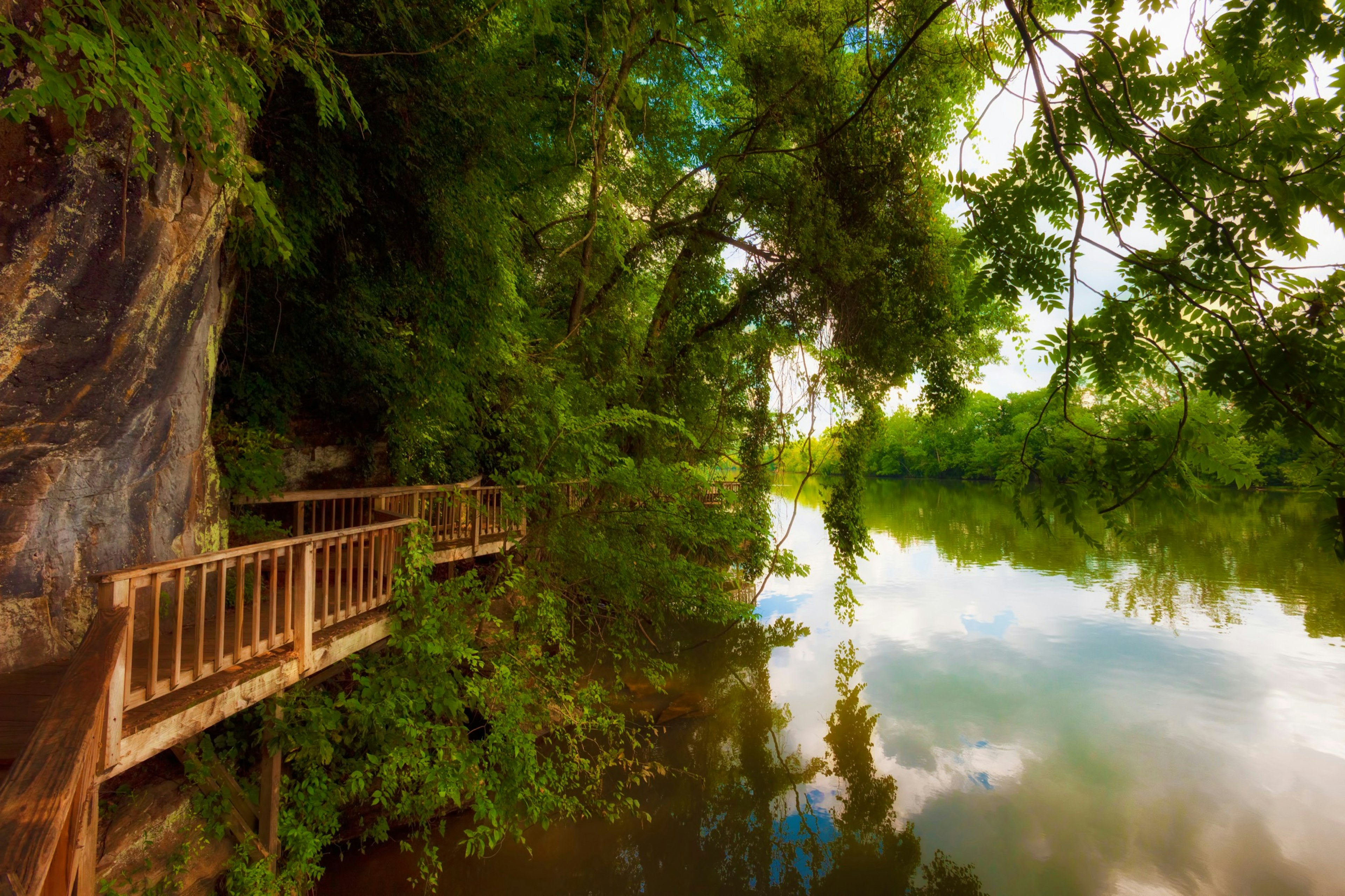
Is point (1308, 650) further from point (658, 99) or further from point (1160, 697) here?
point (658, 99)

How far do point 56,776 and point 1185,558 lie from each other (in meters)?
24.4

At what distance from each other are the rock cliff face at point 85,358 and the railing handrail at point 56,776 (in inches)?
70.6

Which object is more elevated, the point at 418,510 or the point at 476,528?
the point at 418,510

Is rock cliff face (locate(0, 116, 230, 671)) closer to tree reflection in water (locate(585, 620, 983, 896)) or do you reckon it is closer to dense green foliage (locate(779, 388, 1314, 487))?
dense green foliage (locate(779, 388, 1314, 487))

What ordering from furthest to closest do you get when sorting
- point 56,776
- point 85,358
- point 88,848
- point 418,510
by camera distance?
point 418,510, point 85,358, point 88,848, point 56,776

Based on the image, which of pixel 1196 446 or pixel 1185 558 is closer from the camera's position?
pixel 1196 446

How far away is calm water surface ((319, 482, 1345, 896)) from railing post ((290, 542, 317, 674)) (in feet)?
9.14

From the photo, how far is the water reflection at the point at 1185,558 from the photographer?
551 inches

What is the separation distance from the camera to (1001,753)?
8.62m

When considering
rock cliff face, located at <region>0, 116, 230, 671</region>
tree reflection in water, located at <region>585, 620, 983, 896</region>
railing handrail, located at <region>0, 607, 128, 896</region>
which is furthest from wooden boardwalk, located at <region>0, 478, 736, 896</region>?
tree reflection in water, located at <region>585, 620, 983, 896</region>

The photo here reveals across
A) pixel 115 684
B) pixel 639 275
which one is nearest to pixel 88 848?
pixel 115 684

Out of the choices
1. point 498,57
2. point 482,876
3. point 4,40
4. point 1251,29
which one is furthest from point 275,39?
point 482,876

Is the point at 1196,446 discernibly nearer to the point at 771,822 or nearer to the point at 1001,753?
the point at 771,822

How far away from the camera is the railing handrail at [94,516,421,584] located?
106 inches
